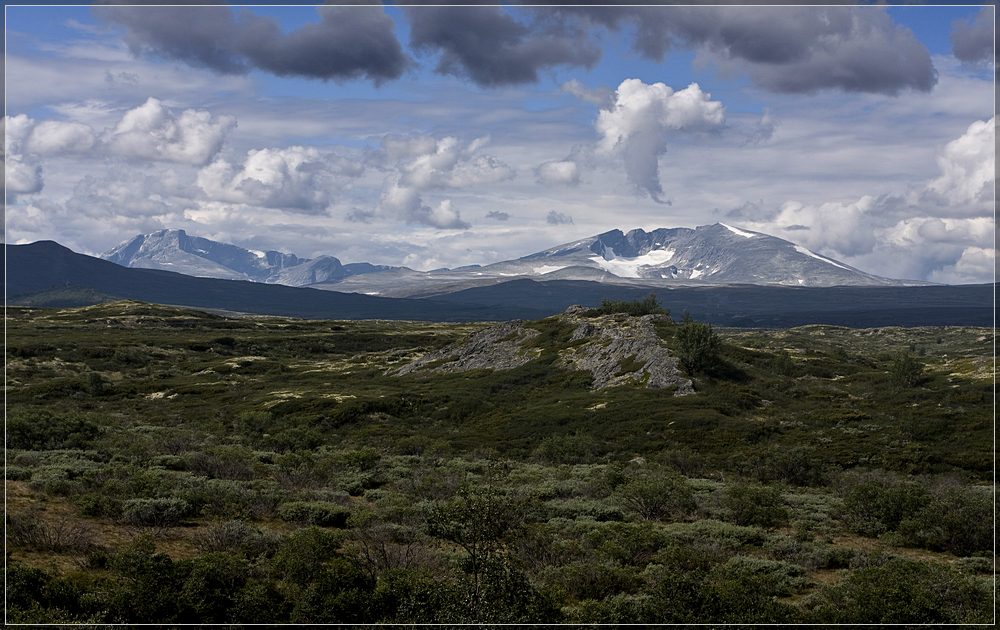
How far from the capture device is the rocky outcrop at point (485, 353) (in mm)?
80688

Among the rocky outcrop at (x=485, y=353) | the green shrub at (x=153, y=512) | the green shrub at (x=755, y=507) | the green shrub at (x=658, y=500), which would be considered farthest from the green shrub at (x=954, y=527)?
the rocky outcrop at (x=485, y=353)

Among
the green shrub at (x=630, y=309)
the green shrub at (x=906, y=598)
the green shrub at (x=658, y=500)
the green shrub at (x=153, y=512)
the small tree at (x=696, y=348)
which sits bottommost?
the green shrub at (x=658, y=500)

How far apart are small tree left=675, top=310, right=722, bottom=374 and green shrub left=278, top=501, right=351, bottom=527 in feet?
148

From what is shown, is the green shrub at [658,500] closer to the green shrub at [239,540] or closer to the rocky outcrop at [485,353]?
Result: the green shrub at [239,540]

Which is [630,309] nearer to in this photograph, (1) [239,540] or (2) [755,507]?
(2) [755,507]

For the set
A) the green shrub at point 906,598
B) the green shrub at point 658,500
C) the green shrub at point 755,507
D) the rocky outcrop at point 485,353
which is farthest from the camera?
the rocky outcrop at point 485,353

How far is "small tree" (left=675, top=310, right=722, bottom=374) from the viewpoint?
5956 cm

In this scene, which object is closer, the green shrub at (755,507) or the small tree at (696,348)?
the green shrub at (755,507)

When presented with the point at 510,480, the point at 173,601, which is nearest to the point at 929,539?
the point at 510,480

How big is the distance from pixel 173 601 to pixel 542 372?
59.3m

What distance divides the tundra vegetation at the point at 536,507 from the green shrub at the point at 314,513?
0.07 m

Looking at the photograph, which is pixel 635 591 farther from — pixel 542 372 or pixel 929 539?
pixel 542 372

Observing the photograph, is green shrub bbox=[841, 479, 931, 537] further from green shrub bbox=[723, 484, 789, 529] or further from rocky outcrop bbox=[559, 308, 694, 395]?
rocky outcrop bbox=[559, 308, 694, 395]

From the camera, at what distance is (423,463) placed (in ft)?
114
